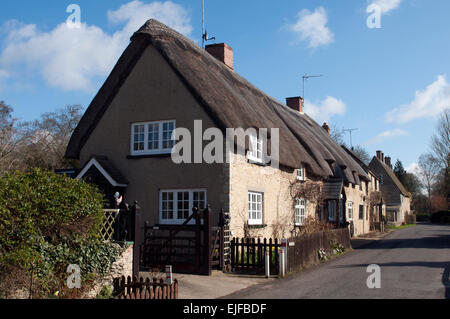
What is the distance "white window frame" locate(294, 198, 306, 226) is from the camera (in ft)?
69.4

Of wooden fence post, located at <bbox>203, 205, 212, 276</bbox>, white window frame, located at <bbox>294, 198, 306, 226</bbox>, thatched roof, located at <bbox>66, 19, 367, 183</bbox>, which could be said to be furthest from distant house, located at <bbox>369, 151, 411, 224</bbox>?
wooden fence post, located at <bbox>203, 205, 212, 276</bbox>

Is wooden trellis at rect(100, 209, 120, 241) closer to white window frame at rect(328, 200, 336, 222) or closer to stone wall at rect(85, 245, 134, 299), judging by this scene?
stone wall at rect(85, 245, 134, 299)

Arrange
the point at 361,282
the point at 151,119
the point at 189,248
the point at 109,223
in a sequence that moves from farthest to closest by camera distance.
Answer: the point at 151,119, the point at 189,248, the point at 361,282, the point at 109,223

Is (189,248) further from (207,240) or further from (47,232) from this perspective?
(47,232)

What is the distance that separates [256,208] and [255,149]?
2.23 meters

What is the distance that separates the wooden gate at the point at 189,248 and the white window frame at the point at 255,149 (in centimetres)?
348

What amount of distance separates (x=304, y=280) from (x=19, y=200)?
24.3 feet

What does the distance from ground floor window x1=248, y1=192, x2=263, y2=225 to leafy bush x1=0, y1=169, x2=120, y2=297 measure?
7.30 m

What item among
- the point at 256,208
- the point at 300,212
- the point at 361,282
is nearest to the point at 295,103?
the point at 300,212

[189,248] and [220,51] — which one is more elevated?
[220,51]

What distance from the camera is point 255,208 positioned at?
17.0 m

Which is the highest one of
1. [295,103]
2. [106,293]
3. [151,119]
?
[295,103]
